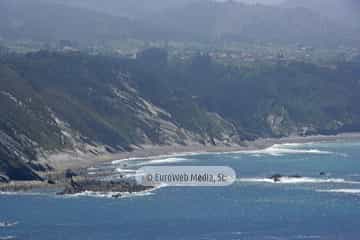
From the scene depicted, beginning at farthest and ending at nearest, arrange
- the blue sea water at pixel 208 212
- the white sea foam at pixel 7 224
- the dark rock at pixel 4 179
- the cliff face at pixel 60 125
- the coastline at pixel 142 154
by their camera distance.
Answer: the coastline at pixel 142 154 < the cliff face at pixel 60 125 < the dark rock at pixel 4 179 < the white sea foam at pixel 7 224 < the blue sea water at pixel 208 212

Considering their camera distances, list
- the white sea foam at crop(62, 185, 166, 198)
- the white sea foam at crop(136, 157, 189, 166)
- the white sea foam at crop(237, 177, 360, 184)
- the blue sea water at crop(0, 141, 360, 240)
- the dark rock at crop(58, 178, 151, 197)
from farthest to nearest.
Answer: the white sea foam at crop(136, 157, 189, 166), the white sea foam at crop(237, 177, 360, 184), the dark rock at crop(58, 178, 151, 197), the white sea foam at crop(62, 185, 166, 198), the blue sea water at crop(0, 141, 360, 240)

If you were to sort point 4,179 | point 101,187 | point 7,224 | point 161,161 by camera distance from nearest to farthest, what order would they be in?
point 7,224 < point 101,187 < point 4,179 < point 161,161

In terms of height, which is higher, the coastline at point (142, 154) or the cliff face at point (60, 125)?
the cliff face at point (60, 125)

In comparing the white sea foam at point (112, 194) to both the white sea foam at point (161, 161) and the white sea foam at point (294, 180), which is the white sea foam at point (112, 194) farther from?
the white sea foam at point (161, 161)

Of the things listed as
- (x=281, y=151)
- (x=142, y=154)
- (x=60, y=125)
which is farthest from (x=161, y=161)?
(x=281, y=151)

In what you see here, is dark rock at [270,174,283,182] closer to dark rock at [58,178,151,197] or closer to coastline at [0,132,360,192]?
dark rock at [58,178,151,197]

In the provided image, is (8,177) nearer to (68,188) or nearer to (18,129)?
(68,188)

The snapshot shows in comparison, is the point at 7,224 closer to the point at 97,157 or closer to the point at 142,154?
the point at 97,157

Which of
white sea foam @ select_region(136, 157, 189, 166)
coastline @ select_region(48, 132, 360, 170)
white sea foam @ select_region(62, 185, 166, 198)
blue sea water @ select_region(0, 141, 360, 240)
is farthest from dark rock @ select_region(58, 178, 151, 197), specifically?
white sea foam @ select_region(136, 157, 189, 166)

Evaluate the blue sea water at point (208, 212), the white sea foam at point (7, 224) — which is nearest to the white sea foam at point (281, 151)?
the blue sea water at point (208, 212)
